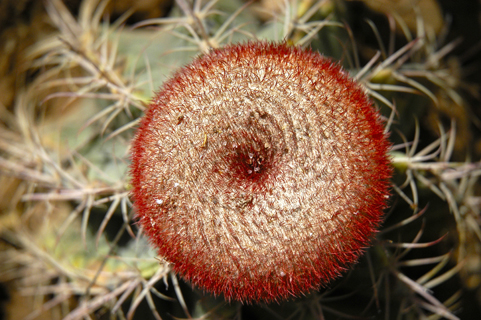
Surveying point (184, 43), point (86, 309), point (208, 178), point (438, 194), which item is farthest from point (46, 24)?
point (438, 194)

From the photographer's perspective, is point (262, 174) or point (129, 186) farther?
point (129, 186)

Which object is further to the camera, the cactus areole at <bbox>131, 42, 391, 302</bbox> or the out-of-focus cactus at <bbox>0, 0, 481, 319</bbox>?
the out-of-focus cactus at <bbox>0, 0, 481, 319</bbox>

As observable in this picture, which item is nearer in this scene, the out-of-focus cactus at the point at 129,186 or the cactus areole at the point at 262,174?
the cactus areole at the point at 262,174

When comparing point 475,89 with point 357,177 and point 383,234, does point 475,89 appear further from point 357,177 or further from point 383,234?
point 357,177
